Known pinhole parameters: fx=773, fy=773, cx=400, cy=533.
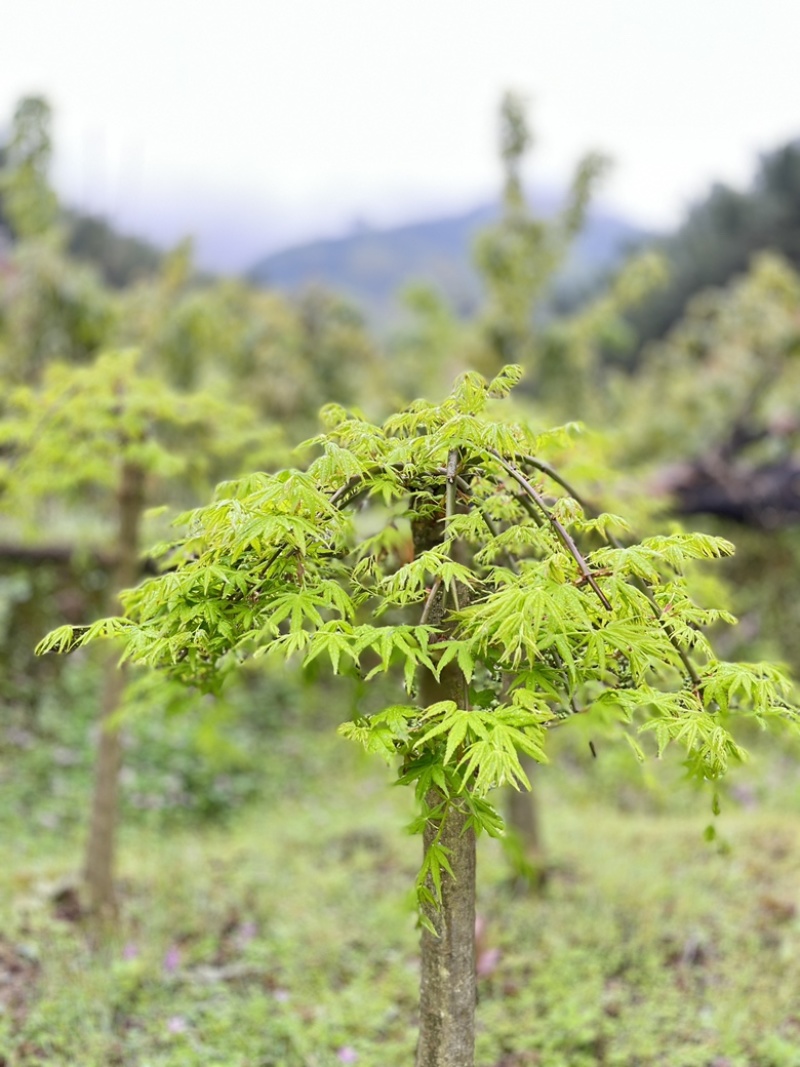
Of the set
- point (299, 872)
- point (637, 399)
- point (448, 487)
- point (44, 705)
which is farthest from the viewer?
point (637, 399)

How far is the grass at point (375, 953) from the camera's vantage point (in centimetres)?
242

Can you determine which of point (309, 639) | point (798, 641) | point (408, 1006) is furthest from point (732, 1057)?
point (798, 641)

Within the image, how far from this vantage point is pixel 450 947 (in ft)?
5.07

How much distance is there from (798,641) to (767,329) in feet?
9.17

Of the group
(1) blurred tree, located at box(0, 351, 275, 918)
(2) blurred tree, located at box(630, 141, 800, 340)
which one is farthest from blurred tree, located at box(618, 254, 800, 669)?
(2) blurred tree, located at box(630, 141, 800, 340)

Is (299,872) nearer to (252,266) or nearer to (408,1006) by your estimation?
(408,1006)

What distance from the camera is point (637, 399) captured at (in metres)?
11.5

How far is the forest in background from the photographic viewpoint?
103 inches

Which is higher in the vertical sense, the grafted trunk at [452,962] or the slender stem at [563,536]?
the slender stem at [563,536]

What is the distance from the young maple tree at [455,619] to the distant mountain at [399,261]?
4.89m

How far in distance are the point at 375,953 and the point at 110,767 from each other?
51.2 inches

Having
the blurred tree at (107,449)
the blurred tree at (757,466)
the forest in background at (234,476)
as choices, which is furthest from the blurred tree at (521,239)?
the blurred tree at (107,449)

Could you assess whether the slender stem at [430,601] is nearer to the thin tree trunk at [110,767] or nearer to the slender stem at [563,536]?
the slender stem at [563,536]

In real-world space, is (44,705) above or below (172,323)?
below
